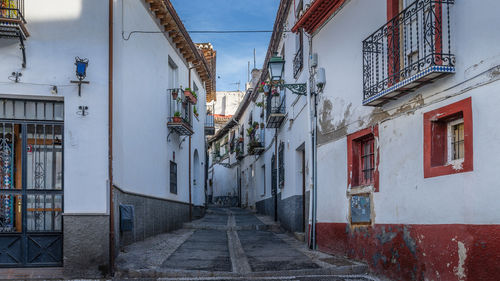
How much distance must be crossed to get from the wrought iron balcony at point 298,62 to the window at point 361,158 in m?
4.17

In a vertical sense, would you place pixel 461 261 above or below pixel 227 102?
below

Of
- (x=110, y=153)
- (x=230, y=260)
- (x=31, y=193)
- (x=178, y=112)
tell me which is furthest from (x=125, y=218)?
(x=178, y=112)

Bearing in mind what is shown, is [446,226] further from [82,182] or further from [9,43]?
[9,43]

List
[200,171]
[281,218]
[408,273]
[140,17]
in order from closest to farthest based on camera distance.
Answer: [408,273], [140,17], [281,218], [200,171]

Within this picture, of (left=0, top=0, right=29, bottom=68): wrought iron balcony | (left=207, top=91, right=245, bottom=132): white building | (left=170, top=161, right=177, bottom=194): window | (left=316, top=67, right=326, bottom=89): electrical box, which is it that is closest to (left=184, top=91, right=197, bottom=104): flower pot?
(left=170, top=161, right=177, bottom=194): window

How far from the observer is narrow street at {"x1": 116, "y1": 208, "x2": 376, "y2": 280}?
818 cm

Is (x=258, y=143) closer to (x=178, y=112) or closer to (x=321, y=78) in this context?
(x=178, y=112)

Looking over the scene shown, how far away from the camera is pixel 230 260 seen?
9523mm

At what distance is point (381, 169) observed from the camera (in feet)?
26.7

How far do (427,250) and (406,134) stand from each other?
5.34 ft

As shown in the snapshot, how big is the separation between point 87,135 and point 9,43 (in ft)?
6.21

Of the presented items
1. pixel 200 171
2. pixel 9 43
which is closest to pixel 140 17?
pixel 9 43

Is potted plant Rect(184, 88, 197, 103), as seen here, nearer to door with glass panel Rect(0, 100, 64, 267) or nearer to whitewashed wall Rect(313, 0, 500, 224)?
whitewashed wall Rect(313, 0, 500, 224)

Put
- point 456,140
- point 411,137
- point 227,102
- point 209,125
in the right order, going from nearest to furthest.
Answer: point 456,140 → point 411,137 → point 209,125 → point 227,102
